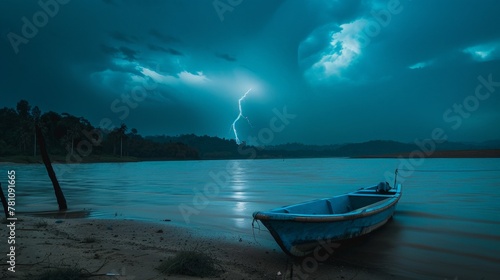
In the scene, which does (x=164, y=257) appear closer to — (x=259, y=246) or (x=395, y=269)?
(x=259, y=246)

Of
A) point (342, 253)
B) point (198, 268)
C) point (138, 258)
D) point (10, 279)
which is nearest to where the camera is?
point (10, 279)

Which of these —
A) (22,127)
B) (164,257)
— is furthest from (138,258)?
(22,127)

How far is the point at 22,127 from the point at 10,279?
364 ft

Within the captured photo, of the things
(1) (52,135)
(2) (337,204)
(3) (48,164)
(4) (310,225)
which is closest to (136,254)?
(4) (310,225)

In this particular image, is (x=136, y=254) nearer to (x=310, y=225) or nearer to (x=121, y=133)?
(x=310, y=225)

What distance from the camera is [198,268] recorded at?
655 cm

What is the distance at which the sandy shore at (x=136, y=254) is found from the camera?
6.69 meters

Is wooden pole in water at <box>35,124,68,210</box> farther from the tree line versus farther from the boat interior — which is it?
the tree line

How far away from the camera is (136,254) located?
7848mm

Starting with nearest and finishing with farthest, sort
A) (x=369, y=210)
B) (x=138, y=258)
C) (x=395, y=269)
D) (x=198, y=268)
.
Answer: (x=198, y=268) → (x=138, y=258) → (x=395, y=269) → (x=369, y=210)

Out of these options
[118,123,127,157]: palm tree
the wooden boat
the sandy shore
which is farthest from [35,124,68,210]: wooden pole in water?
[118,123,127,157]: palm tree

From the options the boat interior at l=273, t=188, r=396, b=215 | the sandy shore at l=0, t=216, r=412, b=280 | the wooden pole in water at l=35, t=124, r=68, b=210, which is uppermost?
the wooden pole in water at l=35, t=124, r=68, b=210

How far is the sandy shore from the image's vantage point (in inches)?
263

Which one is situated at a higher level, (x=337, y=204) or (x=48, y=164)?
(x=48, y=164)
